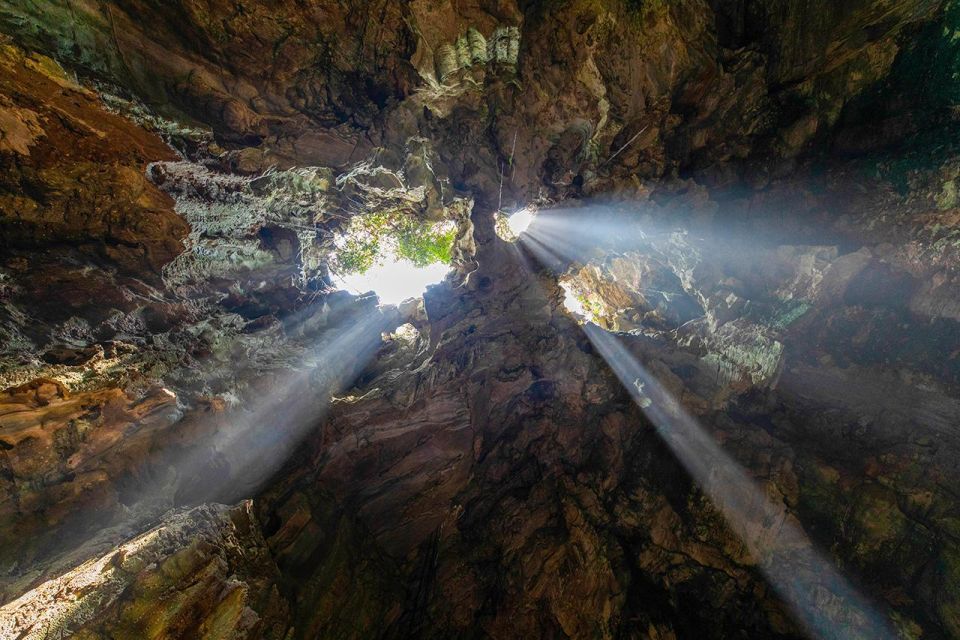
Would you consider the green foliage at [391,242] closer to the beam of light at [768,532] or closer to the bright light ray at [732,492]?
the bright light ray at [732,492]

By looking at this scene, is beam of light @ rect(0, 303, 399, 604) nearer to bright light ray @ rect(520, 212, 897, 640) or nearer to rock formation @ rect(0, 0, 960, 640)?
rock formation @ rect(0, 0, 960, 640)

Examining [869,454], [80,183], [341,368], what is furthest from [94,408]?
[869,454]

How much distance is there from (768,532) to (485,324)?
11.9m

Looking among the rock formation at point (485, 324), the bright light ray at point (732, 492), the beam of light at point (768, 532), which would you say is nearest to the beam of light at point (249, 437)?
the rock formation at point (485, 324)

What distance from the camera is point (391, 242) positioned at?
13.0 metres

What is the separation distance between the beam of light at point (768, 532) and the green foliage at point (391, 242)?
9.80 m

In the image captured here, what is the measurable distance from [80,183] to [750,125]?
619 inches

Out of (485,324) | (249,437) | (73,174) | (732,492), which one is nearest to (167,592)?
(249,437)

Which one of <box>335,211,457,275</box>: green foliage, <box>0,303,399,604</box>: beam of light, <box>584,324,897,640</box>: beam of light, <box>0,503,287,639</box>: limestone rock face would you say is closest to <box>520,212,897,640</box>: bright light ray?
<box>584,324,897,640</box>: beam of light

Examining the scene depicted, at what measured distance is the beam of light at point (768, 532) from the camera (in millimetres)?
10320

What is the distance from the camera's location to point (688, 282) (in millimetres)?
13055

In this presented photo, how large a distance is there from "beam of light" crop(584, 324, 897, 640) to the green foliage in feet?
32.1

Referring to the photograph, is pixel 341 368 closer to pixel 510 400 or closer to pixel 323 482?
pixel 323 482

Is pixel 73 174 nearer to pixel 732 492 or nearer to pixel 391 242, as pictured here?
pixel 391 242
